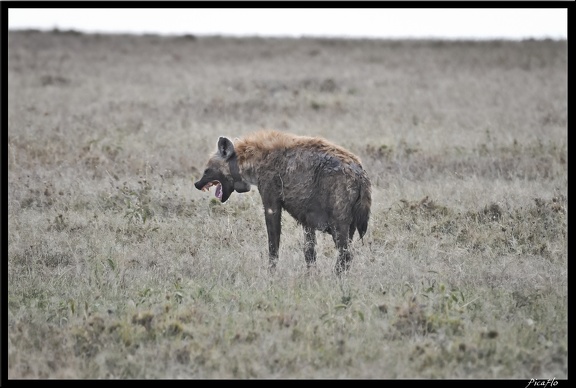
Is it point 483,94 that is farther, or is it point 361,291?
point 483,94

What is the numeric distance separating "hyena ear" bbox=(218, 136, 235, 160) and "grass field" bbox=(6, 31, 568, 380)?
41.0 inches

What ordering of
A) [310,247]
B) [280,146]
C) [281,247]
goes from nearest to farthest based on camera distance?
[310,247], [280,146], [281,247]

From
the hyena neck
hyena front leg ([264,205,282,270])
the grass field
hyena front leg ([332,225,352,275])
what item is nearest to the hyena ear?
the hyena neck

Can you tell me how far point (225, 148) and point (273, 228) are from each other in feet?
3.77

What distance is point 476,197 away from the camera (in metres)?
9.77

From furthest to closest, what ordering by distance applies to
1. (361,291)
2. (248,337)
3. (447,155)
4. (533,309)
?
1. (447,155)
2. (361,291)
3. (533,309)
4. (248,337)

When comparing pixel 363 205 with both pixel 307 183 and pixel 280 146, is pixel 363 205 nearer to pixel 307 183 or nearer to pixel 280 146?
pixel 307 183

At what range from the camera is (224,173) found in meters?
8.04

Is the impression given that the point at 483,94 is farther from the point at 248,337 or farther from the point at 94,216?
the point at 248,337

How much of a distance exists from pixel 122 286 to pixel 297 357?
238cm

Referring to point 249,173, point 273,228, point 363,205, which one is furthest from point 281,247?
point 363,205

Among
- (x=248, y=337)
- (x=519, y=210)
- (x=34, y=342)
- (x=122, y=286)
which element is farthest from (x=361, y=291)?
(x=519, y=210)

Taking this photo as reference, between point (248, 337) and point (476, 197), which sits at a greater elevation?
point (476, 197)

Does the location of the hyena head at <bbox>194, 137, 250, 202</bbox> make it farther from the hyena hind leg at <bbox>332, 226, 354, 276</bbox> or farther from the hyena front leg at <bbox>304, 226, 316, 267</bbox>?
the hyena hind leg at <bbox>332, 226, 354, 276</bbox>
